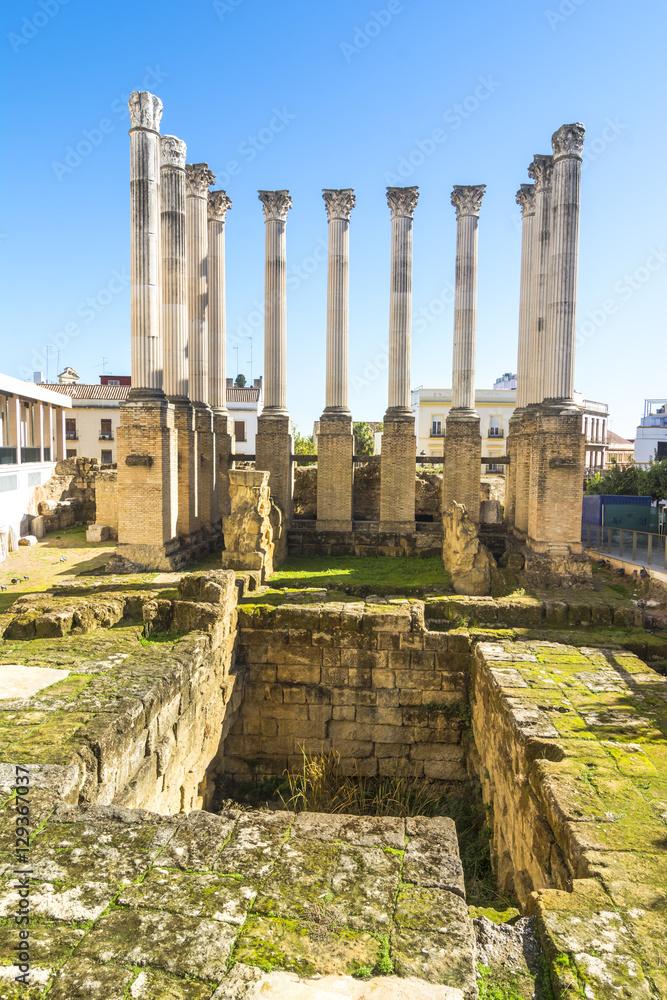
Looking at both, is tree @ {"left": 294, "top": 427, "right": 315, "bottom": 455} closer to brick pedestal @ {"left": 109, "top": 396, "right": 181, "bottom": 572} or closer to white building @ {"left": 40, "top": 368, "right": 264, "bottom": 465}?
white building @ {"left": 40, "top": 368, "right": 264, "bottom": 465}

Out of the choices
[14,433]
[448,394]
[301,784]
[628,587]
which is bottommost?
[301,784]

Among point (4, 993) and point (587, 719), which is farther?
point (587, 719)

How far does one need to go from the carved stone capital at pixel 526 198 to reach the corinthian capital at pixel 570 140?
3.70 m

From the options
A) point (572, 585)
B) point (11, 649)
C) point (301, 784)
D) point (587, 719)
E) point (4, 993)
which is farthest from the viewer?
point (572, 585)

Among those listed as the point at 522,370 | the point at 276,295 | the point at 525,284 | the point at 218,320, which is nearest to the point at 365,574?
the point at 522,370

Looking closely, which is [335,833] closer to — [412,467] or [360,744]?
[360,744]

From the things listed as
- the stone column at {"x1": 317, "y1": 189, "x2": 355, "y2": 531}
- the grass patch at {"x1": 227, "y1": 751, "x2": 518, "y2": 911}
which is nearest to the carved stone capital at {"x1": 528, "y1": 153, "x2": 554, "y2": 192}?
the stone column at {"x1": 317, "y1": 189, "x2": 355, "y2": 531}

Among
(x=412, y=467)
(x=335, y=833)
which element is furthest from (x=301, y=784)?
(x=412, y=467)

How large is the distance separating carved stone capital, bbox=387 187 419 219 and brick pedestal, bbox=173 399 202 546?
7693 mm

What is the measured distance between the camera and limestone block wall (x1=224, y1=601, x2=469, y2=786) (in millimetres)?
9094

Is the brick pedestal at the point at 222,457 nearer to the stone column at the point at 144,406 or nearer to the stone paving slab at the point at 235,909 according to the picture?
the stone column at the point at 144,406

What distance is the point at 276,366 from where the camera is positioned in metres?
17.6

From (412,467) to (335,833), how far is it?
13.0 m

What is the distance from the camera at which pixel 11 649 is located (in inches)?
280
